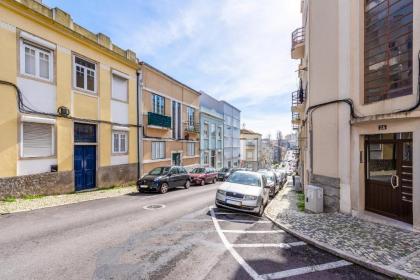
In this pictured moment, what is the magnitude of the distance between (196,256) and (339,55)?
8.38m

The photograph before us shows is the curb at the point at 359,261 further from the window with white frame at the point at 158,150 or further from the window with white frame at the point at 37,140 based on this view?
the window with white frame at the point at 158,150

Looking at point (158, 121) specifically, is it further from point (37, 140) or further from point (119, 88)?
point (37, 140)

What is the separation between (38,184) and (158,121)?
1027 cm

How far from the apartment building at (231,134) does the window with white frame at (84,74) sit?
2693cm

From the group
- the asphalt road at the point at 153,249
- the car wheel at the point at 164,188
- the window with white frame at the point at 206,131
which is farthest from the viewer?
the window with white frame at the point at 206,131

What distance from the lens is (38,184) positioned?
1152 cm

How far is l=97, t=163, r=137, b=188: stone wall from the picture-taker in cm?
1523

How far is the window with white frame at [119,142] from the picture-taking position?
53.9 ft

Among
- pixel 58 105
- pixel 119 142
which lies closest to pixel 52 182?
pixel 58 105

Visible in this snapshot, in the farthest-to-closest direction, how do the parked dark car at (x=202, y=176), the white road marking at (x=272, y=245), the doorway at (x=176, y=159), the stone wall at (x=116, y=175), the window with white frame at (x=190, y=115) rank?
the window with white frame at (x=190, y=115) → the doorway at (x=176, y=159) → the parked dark car at (x=202, y=176) → the stone wall at (x=116, y=175) → the white road marking at (x=272, y=245)

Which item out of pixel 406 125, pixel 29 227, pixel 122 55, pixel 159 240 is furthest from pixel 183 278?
pixel 122 55

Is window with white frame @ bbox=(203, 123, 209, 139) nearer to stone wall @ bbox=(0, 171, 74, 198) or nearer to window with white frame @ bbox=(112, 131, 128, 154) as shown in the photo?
window with white frame @ bbox=(112, 131, 128, 154)

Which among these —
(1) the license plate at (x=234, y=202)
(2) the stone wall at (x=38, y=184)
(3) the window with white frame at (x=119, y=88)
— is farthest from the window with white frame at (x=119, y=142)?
(1) the license plate at (x=234, y=202)

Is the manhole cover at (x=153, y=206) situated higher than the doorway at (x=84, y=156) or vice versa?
the doorway at (x=84, y=156)
